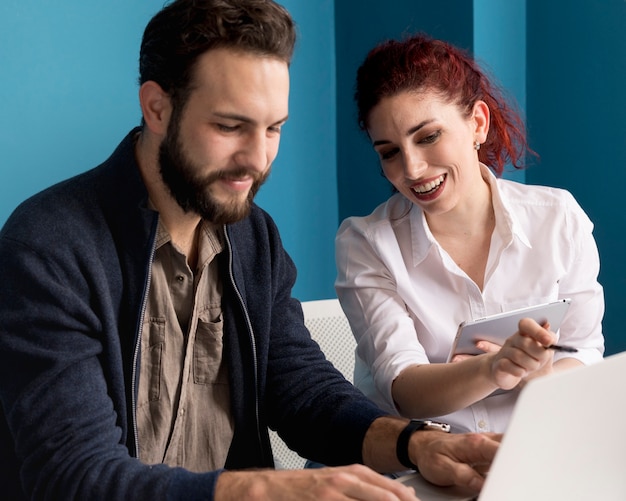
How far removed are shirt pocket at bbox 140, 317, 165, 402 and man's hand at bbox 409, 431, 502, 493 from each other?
0.45m

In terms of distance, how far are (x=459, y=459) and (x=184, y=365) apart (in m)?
0.49

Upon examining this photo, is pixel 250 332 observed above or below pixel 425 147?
below

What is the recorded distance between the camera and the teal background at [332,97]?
7.39 ft

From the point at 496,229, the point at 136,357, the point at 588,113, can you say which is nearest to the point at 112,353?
the point at 136,357

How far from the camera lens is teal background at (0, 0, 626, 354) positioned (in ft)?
7.39

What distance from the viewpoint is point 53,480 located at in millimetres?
1184

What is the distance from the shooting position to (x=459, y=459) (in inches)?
48.1

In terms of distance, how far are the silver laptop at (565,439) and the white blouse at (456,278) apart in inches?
31.4

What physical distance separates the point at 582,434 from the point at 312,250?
6.95 feet

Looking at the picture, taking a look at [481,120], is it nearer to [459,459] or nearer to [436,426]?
[436,426]

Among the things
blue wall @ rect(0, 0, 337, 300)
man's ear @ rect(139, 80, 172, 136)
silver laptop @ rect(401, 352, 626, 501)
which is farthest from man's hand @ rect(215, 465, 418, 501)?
blue wall @ rect(0, 0, 337, 300)

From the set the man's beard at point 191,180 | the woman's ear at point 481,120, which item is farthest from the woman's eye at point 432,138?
the man's beard at point 191,180

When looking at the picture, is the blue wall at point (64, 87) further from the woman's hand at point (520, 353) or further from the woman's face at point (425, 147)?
the woman's hand at point (520, 353)

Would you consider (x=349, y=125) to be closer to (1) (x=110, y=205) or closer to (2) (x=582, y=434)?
(1) (x=110, y=205)
